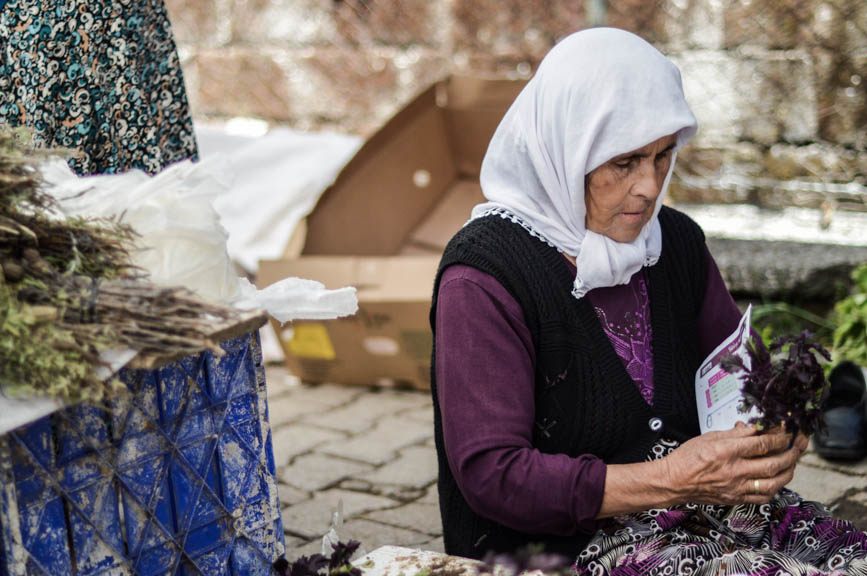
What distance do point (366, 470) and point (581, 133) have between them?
1.97m

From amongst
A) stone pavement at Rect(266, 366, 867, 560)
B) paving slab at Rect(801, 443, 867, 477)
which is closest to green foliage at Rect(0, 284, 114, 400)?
stone pavement at Rect(266, 366, 867, 560)

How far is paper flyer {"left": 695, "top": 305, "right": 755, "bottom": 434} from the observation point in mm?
1892

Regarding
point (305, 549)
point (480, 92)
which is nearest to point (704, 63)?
point (480, 92)

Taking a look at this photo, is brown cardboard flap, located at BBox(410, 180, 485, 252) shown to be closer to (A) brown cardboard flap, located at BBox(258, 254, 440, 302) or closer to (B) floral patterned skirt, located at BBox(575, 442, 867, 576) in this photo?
(A) brown cardboard flap, located at BBox(258, 254, 440, 302)

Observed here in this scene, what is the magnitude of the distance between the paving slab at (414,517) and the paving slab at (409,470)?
0.60 feet

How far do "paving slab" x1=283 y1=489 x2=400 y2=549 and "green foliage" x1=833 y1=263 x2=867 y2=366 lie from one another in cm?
186

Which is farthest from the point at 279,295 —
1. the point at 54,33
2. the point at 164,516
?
the point at 54,33

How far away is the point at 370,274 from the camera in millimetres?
Answer: 4059

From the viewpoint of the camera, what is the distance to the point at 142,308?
4.81ft

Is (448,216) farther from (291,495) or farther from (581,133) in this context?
(581,133)

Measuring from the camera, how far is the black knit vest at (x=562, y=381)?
1.97 metres

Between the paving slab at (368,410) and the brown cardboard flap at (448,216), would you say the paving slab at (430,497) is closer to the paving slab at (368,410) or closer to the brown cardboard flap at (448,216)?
the paving slab at (368,410)

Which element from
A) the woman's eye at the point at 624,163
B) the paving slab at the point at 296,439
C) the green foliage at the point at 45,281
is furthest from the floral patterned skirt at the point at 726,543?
the paving slab at the point at 296,439

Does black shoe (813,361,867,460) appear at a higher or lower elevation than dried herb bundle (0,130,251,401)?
lower
